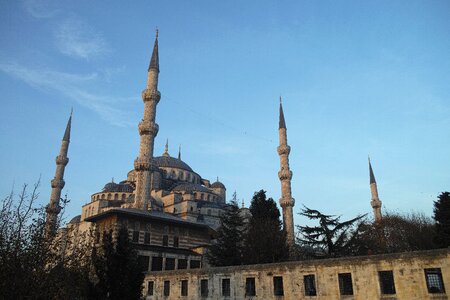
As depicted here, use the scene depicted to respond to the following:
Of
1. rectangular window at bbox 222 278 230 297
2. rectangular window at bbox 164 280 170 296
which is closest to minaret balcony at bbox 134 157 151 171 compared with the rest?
rectangular window at bbox 164 280 170 296

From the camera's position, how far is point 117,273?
34.7ft

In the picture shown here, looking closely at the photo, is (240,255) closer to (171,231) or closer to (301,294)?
(171,231)

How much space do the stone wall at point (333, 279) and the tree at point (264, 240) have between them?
6718mm

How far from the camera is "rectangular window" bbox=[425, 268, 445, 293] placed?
13127mm

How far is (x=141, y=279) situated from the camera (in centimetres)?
1104

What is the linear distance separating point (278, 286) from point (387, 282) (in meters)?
4.66

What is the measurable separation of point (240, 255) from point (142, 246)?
6968mm

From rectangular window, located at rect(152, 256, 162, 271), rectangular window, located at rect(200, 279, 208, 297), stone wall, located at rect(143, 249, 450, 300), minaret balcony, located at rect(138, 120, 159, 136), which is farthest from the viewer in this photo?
minaret balcony, located at rect(138, 120, 159, 136)

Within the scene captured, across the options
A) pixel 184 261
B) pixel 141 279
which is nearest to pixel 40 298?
pixel 141 279

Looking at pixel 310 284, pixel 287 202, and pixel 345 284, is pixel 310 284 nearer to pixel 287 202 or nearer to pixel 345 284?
pixel 345 284

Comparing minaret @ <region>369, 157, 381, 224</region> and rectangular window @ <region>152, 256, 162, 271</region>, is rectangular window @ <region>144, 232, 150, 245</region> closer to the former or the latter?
rectangular window @ <region>152, 256, 162, 271</region>

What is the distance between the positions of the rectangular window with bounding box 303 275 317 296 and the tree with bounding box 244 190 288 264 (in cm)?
878

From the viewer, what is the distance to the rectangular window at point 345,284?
15.0m

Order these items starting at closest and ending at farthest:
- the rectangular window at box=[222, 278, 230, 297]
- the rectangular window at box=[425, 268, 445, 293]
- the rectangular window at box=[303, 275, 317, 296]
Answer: the rectangular window at box=[425, 268, 445, 293], the rectangular window at box=[303, 275, 317, 296], the rectangular window at box=[222, 278, 230, 297]
